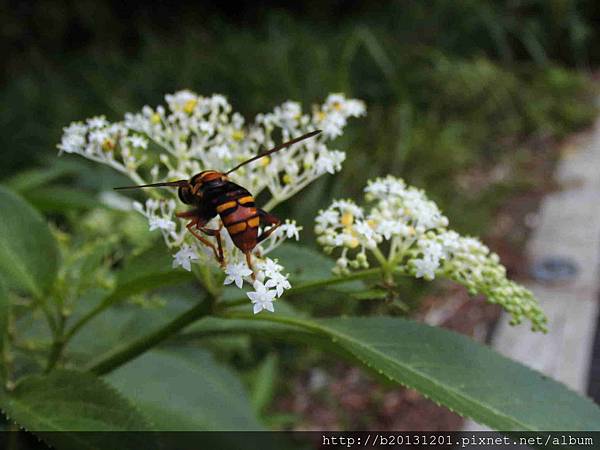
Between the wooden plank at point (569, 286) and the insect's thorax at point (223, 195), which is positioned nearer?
the insect's thorax at point (223, 195)

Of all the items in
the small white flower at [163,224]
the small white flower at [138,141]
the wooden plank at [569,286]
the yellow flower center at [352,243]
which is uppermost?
the wooden plank at [569,286]

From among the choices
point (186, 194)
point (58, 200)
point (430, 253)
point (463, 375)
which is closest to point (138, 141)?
point (186, 194)

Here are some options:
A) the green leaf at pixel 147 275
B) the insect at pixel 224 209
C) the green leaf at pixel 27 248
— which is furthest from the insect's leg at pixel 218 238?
the green leaf at pixel 27 248

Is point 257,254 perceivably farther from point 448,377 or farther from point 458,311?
point 458,311

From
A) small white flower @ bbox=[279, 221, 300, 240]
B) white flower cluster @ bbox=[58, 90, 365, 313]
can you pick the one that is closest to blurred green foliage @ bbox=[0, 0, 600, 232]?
white flower cluster @ bbox=[58, 90, 365, 313]

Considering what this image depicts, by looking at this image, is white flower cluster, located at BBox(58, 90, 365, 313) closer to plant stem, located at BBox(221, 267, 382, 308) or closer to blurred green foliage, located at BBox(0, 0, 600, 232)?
plant stem, located at BBox(221, 267, 382, 308)

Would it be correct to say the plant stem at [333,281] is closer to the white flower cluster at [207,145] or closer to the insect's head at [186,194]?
the white flower cluster at [207,145]
